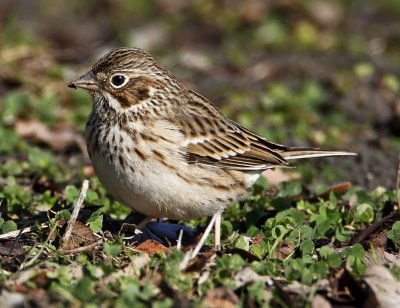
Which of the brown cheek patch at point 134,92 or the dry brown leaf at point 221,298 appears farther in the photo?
the brown cheek patch at point 134,92

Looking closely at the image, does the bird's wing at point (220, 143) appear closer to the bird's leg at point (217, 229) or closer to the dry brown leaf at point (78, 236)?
the bird's leg at point (217, 229)

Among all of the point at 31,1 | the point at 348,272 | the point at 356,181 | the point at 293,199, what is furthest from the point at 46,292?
the point at 31,1

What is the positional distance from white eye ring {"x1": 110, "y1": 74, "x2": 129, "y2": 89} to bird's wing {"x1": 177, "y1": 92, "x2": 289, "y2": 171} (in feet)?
1.73

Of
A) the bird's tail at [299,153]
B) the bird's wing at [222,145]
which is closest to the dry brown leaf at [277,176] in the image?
the bird's tail at [299,153]

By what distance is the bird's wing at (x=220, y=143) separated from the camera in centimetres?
726

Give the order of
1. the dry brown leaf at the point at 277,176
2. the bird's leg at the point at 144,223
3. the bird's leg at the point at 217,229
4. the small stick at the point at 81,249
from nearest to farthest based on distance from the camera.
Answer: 1. the small stick at the point at 81,249
2. the bird's leg at the point at 217,229
3. the bird's leg at the point at 144,223
4. the dry brown leaf at the point at 277,176

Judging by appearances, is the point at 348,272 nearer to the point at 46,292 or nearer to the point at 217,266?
the point at 217,266

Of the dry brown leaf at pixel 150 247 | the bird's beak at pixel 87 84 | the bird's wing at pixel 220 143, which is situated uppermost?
the bird's beak at pixel 87 84

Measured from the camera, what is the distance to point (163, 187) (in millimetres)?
6773

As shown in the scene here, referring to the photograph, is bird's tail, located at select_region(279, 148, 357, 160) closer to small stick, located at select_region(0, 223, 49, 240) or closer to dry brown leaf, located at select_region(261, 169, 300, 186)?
dry brown leaf, located at select_region(261, 169, 300, 186)

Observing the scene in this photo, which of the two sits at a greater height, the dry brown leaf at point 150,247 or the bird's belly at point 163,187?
the bird's belly at point 163,187

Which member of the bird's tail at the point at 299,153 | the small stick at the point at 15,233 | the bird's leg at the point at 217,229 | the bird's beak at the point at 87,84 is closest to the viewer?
the small stick at the point at 15,233

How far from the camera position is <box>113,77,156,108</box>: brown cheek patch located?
23.6 ft

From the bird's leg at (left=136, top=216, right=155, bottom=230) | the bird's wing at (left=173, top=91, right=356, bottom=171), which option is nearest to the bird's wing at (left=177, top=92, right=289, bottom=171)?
the bird's wing at (left=173, top=91, right=356, bottom=171)
